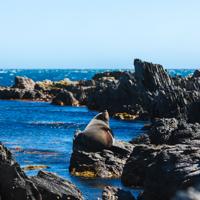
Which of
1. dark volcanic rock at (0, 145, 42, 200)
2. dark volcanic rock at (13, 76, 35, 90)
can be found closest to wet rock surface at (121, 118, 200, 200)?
dark volcanic rock at (0, 145, 42, 200)

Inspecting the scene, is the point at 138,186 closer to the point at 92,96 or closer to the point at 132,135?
the point at 132,135

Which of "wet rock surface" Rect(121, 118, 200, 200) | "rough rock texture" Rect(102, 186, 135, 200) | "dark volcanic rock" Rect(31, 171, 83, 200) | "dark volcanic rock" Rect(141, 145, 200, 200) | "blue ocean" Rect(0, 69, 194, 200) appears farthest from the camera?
"blue ocean" Rect(0, 69, 194, 200)

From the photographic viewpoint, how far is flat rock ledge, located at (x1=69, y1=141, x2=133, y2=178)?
109 ft

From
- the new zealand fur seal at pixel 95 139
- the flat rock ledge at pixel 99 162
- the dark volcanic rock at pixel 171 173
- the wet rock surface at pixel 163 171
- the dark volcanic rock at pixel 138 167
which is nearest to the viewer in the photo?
the dark volcanic rock at pixel 171 173

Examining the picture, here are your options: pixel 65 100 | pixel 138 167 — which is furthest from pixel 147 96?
pixel 138 167

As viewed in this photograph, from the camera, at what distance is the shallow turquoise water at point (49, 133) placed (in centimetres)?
3322

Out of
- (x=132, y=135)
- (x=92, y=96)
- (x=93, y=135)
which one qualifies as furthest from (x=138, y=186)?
(x=92, y=96)

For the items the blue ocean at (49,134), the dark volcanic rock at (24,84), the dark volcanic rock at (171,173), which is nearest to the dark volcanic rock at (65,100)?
the blue ocean at (49,134)

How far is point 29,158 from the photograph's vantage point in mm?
39562

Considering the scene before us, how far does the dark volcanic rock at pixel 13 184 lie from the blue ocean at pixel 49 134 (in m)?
6.75

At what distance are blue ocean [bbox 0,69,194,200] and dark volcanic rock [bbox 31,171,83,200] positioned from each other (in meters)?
3.97

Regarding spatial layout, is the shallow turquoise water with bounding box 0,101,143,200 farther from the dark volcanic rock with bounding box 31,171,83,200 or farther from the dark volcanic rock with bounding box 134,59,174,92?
the dark volcanic rock with bounding box 134,59,174,92

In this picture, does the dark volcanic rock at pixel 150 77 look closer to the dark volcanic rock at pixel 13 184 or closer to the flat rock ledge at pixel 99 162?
the flat rock ledge at pixel 99 162

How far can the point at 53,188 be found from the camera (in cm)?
2150
